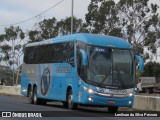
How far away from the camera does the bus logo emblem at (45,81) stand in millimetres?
27125

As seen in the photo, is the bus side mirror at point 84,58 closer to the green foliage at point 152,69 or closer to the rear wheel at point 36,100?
the rear wheel at point 36,100

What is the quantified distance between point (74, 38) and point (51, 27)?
159 ft

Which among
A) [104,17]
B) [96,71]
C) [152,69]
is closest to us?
[96,71]

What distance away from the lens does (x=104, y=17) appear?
61062mm

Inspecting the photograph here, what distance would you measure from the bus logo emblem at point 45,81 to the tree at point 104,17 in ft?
107

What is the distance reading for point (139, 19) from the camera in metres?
60.2

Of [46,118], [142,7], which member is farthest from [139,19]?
[46,118]

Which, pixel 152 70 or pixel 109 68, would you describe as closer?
pixel 109 68

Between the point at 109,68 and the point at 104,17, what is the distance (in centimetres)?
4002

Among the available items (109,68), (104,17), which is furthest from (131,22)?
(109,68)

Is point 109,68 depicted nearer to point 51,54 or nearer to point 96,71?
point 96,71

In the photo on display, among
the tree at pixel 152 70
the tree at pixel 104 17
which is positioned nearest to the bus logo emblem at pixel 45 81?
the tree at pixel 104 17

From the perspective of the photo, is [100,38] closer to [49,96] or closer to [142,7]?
[49,96]

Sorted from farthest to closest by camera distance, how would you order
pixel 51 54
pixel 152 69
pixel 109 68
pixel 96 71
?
pixel 152 69 → pixel 51 54 → pixel 109 68 → pixel 96 71
